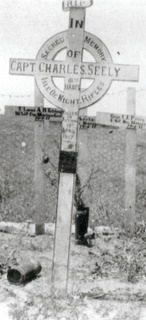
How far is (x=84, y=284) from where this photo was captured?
15.8ft

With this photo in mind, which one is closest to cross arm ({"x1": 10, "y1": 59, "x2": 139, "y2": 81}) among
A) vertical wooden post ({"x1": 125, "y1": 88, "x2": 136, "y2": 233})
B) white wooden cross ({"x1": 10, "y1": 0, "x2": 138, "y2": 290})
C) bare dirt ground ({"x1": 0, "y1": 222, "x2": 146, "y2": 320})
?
white wooden cross ({"x1": 10, "y1": 0, "x2": 138, "y2": 290})

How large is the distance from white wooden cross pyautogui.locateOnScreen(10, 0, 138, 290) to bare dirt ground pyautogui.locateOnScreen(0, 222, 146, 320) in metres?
0.30

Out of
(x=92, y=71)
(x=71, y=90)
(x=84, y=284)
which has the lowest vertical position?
(x=84, y=284)

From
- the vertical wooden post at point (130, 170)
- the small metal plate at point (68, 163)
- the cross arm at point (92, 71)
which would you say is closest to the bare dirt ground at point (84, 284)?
the vertical wooden post at point (130, 170)

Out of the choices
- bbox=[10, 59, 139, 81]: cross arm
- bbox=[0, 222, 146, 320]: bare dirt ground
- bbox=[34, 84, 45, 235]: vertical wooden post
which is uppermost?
bbox=[10, 59, 139, 81]: cross arm

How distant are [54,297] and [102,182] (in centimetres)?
704

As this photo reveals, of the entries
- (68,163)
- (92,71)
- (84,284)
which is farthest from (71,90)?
(84,284)

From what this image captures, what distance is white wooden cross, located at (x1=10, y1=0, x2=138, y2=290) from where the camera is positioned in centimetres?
440

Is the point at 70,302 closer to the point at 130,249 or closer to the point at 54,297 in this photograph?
the point at 54,297

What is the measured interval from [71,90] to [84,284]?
1.94m

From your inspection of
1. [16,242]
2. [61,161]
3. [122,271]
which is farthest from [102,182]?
[61,161]

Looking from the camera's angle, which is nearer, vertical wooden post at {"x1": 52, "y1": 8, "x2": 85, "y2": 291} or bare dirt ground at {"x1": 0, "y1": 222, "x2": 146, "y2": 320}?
bare dirt ground at {"x1": 0, "y1": 222, "x2": 146, "y2": 320}

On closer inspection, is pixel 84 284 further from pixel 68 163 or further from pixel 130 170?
pixel 130 170

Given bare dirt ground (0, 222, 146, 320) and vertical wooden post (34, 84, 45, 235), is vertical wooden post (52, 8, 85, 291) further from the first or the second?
vertical wooden post (34, 84, 45, 235)
